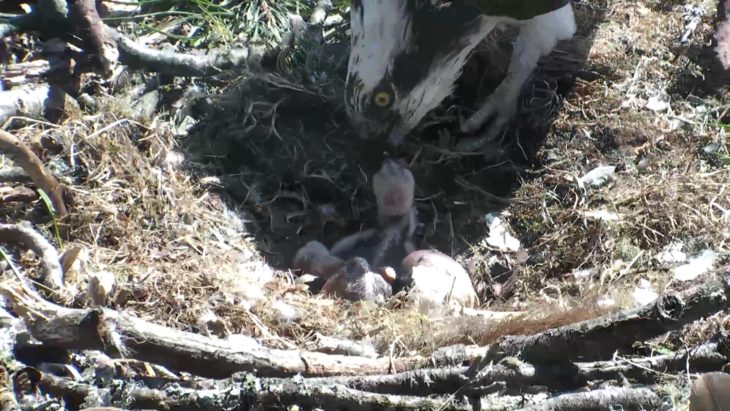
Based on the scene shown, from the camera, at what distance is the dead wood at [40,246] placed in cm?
249

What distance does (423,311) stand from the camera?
9.43ft

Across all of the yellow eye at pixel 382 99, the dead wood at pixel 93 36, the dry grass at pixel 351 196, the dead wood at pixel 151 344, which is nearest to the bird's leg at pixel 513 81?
the dry grass at pixel 351 196

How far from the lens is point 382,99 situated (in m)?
3.46

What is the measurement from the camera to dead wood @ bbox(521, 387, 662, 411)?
1.61 metres

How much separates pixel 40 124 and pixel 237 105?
79cm

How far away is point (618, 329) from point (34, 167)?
6.29 feet

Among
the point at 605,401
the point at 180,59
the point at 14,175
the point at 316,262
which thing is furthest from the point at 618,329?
the point at 180,59

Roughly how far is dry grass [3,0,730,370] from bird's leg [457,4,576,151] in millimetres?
88

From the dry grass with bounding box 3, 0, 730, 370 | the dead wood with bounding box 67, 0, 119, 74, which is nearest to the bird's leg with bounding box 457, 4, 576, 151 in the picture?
the dry grass with bounding box 3, 0, 730, 370

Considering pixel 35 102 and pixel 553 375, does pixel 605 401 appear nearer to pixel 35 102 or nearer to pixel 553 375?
pixel 553 375

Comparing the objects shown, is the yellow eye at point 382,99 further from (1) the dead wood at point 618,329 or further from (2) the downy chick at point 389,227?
(1) the dead wood at point 618,329

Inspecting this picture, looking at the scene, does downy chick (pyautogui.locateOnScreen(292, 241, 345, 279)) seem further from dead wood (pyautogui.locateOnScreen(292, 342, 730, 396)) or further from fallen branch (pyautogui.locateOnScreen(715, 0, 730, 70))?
fallen branch (pyautogui.locateOnScreen(715, 0, 730, 70))

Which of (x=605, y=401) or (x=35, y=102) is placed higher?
(x=605, y=401)

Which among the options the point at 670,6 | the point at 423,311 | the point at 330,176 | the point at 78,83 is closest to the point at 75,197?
the point at 78,83
